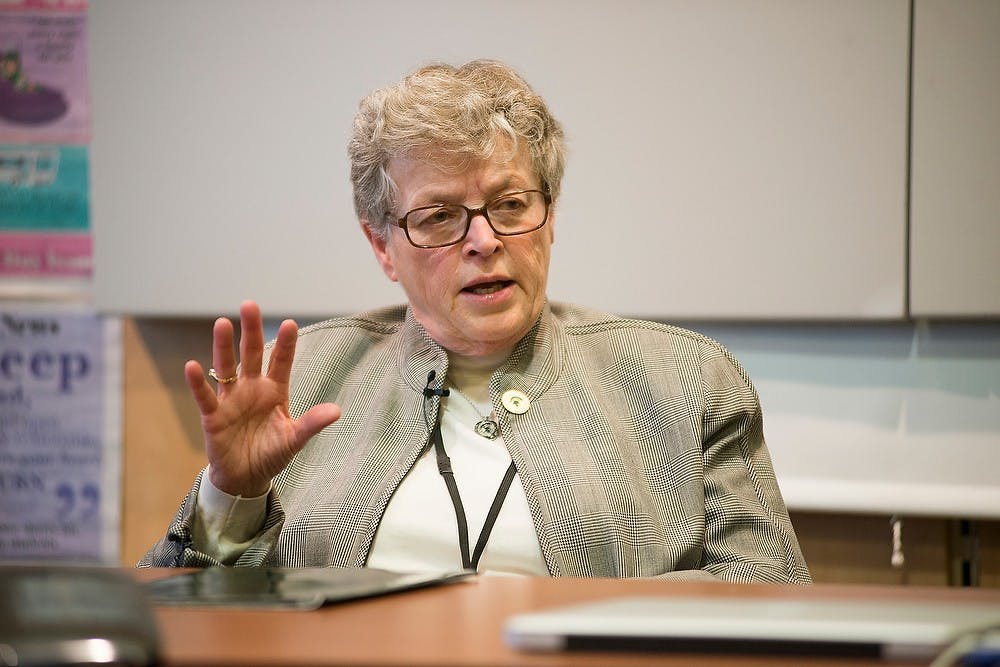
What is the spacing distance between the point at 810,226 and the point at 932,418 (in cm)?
42

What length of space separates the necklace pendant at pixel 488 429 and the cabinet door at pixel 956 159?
0.90 metres

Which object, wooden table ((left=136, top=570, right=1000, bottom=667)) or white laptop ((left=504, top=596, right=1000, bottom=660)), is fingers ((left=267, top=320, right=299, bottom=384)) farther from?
white laptop ((left=504, top=596, right=1000, bottom=660))

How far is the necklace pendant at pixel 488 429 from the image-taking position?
158 centimetres

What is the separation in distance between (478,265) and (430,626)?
0.86 m

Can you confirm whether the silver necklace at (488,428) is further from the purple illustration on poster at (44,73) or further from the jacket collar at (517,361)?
the purple illustration on poster at (44,73)

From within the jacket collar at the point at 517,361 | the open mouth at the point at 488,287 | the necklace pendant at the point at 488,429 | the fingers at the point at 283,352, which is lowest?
the necklace pendant at the point at 488,429

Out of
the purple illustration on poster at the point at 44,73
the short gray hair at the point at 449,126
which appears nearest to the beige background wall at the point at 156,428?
the purple illustration on poster at the point at 44,73

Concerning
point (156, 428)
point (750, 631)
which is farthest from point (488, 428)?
point (156, 428)

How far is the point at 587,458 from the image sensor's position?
5.02 ft

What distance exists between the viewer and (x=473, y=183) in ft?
5.28

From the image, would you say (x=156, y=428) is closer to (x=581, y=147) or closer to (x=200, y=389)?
(x=581, y=147)

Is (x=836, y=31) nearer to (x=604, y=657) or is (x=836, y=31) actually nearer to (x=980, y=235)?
(x=980, y=235)

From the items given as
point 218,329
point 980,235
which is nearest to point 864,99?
point 980,235

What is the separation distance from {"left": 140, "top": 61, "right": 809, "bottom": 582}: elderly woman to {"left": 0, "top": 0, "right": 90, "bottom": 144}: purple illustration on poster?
1231 mm
